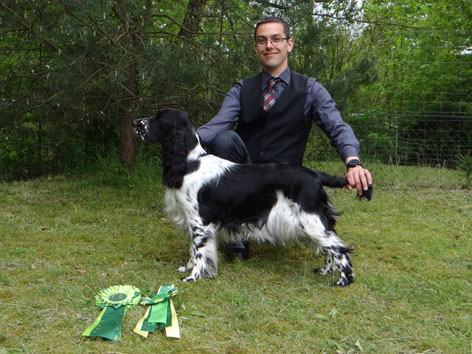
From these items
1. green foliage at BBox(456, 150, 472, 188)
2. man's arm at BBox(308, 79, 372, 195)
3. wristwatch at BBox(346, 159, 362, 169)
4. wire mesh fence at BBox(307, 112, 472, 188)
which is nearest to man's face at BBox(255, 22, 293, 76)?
man's arm at BBox(308, 79, 372, 195)

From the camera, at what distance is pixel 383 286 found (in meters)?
2.56

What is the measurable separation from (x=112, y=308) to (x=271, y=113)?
5.83 feet

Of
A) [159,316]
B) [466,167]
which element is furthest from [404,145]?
[159,316]

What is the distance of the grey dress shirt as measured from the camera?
9.18ft

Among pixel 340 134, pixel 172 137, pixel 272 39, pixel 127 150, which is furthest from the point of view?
pixel 127 150

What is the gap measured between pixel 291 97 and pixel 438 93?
5.68 metres

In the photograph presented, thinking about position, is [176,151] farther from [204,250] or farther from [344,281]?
[344,281]

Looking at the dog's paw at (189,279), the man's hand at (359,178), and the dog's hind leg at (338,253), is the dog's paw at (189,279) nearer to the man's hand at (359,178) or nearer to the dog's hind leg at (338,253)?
the dog's hind leg at (338,253)

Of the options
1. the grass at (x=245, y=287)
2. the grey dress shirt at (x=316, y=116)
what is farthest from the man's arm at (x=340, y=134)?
the grass at (x=245, y=287)

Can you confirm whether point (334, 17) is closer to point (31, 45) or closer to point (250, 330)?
point (31, 45)

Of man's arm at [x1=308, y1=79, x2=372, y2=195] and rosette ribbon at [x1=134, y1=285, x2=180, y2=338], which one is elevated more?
man's arm at [x1=308, y1=79, x2=372, y2=195]

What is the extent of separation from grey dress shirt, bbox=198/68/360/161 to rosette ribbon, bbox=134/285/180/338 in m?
1.25

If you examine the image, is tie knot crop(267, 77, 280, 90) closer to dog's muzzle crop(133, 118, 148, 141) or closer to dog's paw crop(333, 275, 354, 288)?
dog's muzzle crop(133, 118, 148, 141)

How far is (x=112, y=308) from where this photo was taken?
2.13 meters
